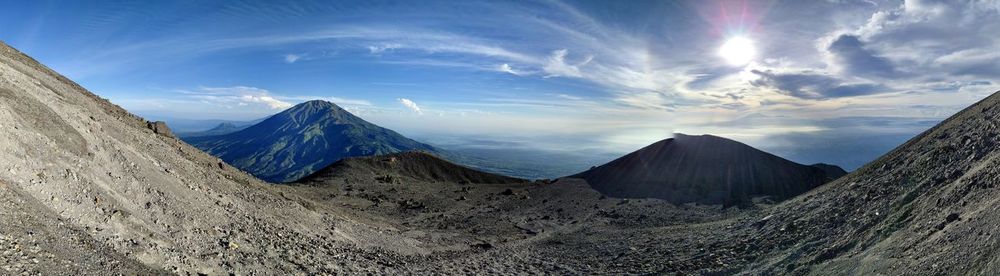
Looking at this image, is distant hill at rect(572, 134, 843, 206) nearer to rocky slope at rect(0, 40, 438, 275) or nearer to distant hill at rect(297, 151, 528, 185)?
distant hill at rect(297, 151, 528, 185)

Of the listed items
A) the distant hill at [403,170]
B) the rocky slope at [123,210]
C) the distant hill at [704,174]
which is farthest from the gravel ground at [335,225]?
the distant hill at [403,170]

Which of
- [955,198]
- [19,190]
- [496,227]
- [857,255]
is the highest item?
[955,198]

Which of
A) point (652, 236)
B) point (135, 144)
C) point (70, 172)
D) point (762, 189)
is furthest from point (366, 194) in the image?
point (762, 189)

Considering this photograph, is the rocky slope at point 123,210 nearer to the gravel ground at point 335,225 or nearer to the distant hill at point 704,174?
the gravel ground at point 335,225

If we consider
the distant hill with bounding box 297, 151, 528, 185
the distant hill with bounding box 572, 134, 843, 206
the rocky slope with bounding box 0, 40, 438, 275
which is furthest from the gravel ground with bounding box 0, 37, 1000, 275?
the distant hill with bounding box 297, 151, 528, 185

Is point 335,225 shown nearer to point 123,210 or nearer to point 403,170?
point 123,210

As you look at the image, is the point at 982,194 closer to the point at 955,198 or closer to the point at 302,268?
the point at 955,198

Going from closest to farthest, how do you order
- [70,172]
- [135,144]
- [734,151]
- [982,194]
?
1. [982,194]
2. [70,172]
3. [135,144]
4. [734,151]

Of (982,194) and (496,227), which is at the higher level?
(982,194)
